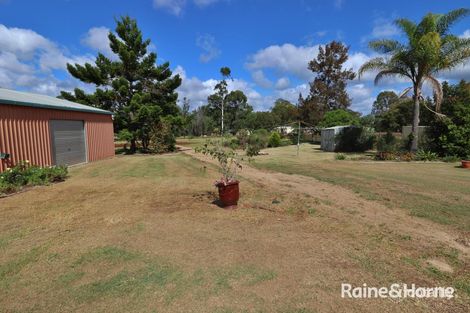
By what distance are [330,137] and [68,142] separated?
1815cm

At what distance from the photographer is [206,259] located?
344 cm

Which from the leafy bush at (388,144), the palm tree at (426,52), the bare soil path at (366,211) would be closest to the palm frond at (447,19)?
the palm tree at (426,52)

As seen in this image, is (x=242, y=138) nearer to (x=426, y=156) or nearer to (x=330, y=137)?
(x=330, y=137)

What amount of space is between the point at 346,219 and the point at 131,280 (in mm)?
3710

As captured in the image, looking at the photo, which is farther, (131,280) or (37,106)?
(37,106)

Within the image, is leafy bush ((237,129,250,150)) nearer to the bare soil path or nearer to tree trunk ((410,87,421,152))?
tree trunk ((410,87,421,152))

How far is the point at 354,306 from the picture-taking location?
251cm

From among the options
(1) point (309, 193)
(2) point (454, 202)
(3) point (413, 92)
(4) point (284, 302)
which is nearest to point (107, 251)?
(4) point (284, 302)

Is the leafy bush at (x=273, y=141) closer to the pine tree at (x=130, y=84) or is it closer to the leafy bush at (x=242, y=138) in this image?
the leafy bush at (x=242, y=138)

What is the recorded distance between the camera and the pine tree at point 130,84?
60.1 ft

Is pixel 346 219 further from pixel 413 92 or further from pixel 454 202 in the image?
pixel 413 92

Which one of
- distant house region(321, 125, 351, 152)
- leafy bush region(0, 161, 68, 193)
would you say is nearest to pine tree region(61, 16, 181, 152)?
leafy bush region(0, 161, 68, 193)

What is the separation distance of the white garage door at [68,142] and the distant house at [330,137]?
17397mm

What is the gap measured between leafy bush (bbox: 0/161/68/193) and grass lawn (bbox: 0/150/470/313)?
68.7 inches
